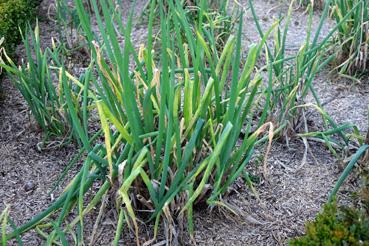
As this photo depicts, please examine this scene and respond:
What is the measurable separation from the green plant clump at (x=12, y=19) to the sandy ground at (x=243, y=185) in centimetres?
31

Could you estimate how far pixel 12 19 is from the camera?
3.28 meters

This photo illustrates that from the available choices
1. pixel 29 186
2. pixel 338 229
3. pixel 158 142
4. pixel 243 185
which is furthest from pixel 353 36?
pixel 29 186

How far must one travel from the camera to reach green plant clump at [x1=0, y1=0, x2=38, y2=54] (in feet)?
10.2

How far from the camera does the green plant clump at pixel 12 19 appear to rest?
10.2 feet

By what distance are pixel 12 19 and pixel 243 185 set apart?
70.6 inches

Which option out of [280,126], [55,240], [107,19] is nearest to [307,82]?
[280,126]

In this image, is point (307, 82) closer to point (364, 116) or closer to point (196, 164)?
point (364, 116)

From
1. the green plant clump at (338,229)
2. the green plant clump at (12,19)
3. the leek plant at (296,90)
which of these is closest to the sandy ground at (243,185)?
the leek plant at (296,90)

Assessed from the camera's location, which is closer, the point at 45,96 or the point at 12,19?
the point at 45,96

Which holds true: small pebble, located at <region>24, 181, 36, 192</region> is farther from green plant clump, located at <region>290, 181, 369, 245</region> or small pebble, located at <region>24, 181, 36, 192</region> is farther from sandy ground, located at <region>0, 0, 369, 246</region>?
green plant clump, located at <region>290, 181, 369, 245</region>

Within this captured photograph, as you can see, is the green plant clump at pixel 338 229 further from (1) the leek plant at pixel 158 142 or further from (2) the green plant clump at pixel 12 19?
(2) the green plant clump at pixel 12 19

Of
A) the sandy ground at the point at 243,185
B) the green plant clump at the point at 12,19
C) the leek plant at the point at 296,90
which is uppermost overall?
the green plant clump at the point at 12,19

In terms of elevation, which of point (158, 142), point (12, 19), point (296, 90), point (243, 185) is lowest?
point (243, 185)

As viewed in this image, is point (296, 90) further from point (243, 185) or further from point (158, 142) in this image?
point (158, 142)
